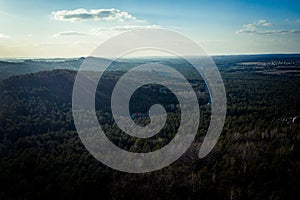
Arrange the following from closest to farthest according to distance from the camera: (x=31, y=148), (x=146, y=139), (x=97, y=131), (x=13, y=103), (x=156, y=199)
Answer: (x=156, y=199)
(x=31, y=148)
(x=146, y=139)
(x=97, y=131)
(x=13, y=103)

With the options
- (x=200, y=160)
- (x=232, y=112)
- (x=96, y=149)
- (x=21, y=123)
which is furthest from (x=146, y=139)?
(x=232, y=112)

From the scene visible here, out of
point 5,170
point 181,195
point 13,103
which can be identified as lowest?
point 181,195

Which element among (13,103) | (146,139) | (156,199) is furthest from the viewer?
(13,103)

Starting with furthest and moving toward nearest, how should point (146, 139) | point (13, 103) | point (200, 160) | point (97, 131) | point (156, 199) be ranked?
point (13, 103), point (97, 131), point (146, 139), point (200, 160), point (156, 199)

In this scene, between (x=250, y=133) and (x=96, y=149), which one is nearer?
(x=96, y=149)

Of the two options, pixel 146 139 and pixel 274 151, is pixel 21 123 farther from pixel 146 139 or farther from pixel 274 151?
pixel 274 151

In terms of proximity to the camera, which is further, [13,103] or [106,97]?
[106,97]

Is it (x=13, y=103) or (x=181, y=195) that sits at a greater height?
(x=13, y=103)

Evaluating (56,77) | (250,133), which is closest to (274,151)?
(250,133)

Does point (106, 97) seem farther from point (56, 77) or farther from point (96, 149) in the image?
point (96, 149)
